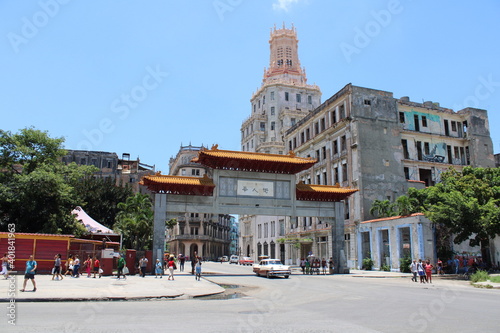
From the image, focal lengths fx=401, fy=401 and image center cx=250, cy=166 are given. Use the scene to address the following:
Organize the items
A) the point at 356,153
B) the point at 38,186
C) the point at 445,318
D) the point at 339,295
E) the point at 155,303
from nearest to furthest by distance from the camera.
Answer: the point at 445,318, the point at 155,303, the point at 339,295, the point at 38,186, the point at 356,153

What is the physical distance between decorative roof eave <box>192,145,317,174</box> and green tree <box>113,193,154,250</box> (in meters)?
13.0

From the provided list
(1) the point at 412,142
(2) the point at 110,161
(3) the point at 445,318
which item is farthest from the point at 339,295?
(2) the point at 110,161

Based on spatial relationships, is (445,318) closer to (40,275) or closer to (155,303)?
(155,303)

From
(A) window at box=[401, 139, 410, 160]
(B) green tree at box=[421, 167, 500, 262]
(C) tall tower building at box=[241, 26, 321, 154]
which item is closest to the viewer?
(B) green tree at box=[421, 167, 500, 262]

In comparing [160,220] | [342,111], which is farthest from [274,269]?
[342,111]

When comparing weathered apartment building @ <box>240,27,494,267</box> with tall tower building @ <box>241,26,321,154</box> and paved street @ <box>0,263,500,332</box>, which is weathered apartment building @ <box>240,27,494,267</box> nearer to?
tall tower building @ <box>241,26,321,154</box>

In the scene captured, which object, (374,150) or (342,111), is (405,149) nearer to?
(374,150)

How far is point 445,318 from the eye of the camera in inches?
428

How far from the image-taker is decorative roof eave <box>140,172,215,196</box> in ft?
104

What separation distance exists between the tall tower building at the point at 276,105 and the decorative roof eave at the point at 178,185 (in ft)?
126

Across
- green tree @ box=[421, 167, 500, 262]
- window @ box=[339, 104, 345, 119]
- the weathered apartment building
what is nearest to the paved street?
green tree @ box=[421, 167, 500, 262]

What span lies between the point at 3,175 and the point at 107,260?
12243 millimetres

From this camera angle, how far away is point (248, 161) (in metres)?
33.7

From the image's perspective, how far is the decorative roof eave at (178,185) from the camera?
31.6 m
